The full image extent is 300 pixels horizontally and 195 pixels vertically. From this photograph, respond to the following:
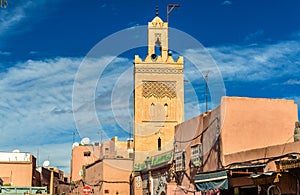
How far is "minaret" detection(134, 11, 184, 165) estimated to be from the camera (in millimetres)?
40531

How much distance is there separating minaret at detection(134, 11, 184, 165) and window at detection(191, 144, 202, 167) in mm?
17861

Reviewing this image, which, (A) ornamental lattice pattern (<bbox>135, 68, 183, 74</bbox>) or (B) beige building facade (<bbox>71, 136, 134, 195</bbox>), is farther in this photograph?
(A) ornamental lattice pattern (<bbox>135, 68, 183, 74</bbox>)

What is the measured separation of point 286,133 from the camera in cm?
1912

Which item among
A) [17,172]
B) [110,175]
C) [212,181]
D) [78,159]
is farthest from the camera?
[78,159]

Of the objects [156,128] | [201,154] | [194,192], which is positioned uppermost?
[156,128]

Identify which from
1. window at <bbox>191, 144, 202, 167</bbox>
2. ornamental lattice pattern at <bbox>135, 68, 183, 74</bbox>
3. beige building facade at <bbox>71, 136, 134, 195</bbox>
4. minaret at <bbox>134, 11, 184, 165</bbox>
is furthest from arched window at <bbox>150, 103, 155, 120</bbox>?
window at <bbox>191, 144, 202, 167</bbox>

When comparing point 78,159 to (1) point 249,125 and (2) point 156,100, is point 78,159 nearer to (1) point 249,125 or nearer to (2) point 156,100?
(2) point 156,100

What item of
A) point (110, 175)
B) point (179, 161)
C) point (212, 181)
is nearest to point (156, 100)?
point (110, 175)

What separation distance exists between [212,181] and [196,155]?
432cm

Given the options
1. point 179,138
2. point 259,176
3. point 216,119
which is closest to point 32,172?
point 179,138

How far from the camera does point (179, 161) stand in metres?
24.0

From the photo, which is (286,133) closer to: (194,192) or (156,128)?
(194,192)

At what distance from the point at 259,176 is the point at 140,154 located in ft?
82.2

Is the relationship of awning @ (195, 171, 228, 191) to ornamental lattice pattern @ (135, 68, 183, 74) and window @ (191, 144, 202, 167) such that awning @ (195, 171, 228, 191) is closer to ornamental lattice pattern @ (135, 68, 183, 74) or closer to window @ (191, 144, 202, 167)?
window @ (191, 144, 202, 167)
